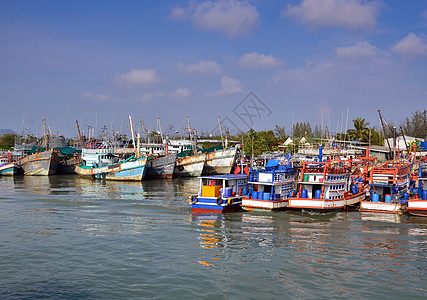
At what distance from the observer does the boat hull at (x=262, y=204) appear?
30.7 metres

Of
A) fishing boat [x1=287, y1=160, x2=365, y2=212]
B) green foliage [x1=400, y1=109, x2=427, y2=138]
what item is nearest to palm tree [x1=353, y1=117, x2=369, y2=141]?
green foliage [x1=400, y1=109, x2=427, y2=138]

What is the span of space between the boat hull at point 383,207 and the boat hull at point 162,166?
37.2 metres

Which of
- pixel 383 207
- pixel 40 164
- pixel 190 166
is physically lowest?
pixel 383 207

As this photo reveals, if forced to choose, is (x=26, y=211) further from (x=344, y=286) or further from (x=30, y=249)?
(x=344, y=286)

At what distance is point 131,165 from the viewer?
2377 inches

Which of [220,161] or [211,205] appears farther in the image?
[220,161]

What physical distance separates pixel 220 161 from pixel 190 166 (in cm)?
550

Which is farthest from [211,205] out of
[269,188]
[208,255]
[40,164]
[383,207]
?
[40,164]

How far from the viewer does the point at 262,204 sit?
101 ft

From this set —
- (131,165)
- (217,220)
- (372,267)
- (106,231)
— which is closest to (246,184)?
(217,220)

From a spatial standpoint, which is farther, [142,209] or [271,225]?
[142,209]

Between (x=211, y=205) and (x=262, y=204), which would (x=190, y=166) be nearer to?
(x=211, y=205)

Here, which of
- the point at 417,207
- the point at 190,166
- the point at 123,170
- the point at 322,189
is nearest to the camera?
the point at 417,207

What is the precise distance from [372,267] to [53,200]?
1223 inches
